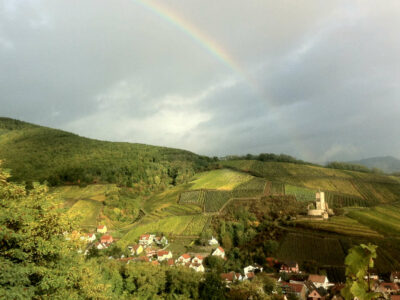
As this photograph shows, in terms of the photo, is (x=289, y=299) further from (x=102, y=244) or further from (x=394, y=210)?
(x=394, y=210)

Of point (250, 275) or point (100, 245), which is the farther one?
point (100, 245)

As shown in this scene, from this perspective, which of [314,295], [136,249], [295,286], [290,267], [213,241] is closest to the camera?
[314,295]

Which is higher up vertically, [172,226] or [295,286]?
[172,226]

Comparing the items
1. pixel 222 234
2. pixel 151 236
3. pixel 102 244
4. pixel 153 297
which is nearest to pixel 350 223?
pixel 222 234

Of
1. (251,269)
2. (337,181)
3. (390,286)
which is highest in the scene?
(337,181)

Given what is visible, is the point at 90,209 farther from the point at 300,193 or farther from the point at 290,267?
the point at 300,193

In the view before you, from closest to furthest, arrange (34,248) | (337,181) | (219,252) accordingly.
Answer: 1. (34,248)
2. (219,252)
3. (337,181)

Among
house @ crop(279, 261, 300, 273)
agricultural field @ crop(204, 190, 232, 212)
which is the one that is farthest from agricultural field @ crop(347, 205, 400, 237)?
agricultural field @ crop(204, 190, 232, 212)

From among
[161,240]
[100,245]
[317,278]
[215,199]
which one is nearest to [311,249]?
[317,278]
